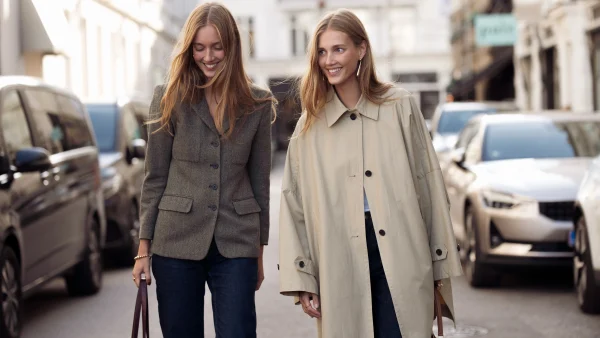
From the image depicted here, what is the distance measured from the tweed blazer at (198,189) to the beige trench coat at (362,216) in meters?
0.32

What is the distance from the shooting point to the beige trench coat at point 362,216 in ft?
14.5

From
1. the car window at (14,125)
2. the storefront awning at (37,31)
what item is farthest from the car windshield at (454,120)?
the car window at (14,125)

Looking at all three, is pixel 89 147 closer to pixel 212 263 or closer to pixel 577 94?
pixel 212 263

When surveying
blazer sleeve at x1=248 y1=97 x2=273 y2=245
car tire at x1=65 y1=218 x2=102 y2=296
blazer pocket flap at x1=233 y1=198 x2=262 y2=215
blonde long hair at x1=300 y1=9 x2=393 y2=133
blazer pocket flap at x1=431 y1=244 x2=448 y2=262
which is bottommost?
car tire at x1=65 y1=218 x2=102 y2=296

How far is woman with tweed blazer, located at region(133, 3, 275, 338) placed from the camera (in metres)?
4.78

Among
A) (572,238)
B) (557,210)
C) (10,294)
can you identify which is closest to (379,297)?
(10,294)

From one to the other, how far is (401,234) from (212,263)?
0.84 m

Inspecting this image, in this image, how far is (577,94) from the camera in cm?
2838

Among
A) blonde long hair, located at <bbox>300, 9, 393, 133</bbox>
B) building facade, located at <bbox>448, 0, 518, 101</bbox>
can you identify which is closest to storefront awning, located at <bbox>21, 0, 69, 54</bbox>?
blonde long hair, located at <bbox>300, 9, 393, 133</bbox>

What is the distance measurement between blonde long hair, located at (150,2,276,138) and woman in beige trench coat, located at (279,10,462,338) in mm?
362

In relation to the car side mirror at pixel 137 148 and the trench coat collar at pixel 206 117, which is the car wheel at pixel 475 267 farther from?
the trench coat collar at pixel 206 117

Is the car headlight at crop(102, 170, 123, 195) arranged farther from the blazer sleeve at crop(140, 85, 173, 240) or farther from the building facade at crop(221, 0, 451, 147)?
the building facade at crop(221, 0, 451, 147)

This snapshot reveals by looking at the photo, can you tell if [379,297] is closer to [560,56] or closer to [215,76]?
[215,76]

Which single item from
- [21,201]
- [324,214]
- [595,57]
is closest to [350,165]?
[324,214]
